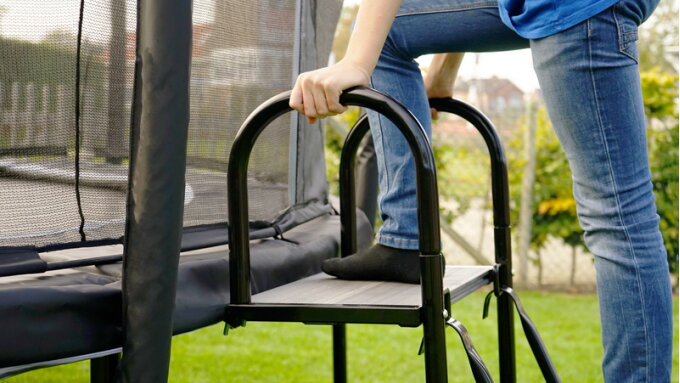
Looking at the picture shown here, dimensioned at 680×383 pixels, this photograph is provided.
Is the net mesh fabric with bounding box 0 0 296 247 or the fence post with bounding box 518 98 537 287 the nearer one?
the net mesh fabric with bounding box 0 0 296 247

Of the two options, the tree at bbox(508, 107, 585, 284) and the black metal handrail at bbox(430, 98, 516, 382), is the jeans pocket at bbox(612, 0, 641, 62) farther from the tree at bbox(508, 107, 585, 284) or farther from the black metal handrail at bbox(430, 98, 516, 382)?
the tree at bbox(508, 107, 585, 284)

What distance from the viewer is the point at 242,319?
112 cm

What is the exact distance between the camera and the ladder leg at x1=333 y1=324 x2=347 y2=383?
1743 millimetres

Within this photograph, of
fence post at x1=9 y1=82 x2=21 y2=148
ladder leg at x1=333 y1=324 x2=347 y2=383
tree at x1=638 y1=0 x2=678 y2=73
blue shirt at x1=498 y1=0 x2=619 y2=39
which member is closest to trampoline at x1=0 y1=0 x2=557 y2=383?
fence post at x1=9 y1=82 x2=21 y2=148

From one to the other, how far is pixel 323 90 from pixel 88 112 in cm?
31

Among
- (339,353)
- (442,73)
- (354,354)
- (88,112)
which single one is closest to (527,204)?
(354,354)

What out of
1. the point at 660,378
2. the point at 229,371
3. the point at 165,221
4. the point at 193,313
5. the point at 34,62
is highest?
the point at 34,62

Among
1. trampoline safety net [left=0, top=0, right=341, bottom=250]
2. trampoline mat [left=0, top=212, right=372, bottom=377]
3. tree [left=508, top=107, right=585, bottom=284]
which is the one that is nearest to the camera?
trampoline mat [left=0, top=212, right=372, bottom=377]

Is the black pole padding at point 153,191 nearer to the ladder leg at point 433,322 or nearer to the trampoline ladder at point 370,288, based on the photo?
the trampoline ladder at point 370,288

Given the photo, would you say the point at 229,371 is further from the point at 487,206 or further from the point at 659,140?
the point at 659,140

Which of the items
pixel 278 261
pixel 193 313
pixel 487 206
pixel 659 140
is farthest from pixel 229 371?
pixel 659 140

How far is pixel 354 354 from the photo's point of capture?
10.2 feet

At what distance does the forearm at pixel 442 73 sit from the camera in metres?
1.52

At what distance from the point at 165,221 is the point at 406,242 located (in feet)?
1.43
